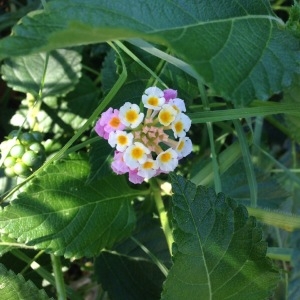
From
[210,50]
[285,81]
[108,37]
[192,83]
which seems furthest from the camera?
[192,83]

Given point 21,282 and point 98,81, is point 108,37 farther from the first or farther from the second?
point 98,81

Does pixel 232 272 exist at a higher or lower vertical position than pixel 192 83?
lower

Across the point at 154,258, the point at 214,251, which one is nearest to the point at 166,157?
the point at 214,251

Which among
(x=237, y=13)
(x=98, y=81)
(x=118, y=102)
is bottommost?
(x=98, y=81)

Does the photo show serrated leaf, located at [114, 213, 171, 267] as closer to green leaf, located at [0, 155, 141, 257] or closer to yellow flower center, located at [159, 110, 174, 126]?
green leaf, located at [0, 155, 141, 257]

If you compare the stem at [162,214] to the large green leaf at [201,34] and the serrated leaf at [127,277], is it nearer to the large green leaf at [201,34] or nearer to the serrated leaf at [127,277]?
the serrated leaf at [127,277]

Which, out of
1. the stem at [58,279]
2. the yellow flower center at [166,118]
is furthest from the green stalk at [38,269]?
the yellow flower center at [166,118]

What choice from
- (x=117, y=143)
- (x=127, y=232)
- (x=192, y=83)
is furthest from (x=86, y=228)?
(x=192, y=83)
